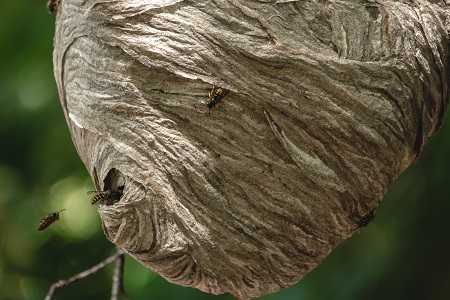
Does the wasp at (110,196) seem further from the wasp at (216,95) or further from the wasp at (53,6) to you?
the wasp at (53,6)

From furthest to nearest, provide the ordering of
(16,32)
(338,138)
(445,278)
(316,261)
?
1. (16,32)
2. (445,278)
3. (316,261)
4. (338,138)

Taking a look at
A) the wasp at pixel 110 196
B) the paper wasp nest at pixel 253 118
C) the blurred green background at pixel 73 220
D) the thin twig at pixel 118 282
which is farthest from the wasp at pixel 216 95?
the blurred green background at pixel 73 220

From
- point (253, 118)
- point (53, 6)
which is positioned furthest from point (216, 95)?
point (53, 6)

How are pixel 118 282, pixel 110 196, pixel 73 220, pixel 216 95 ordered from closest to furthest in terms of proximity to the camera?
pixel 216 95, pixel 110 196, pixel 118 282, pixel 73 220

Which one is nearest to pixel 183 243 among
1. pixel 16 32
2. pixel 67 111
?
pixel 67 111

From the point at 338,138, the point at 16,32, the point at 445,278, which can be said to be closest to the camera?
the point at 338,138

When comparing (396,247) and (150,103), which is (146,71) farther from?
(396,247)

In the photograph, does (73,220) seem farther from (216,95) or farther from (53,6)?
(216,95)
